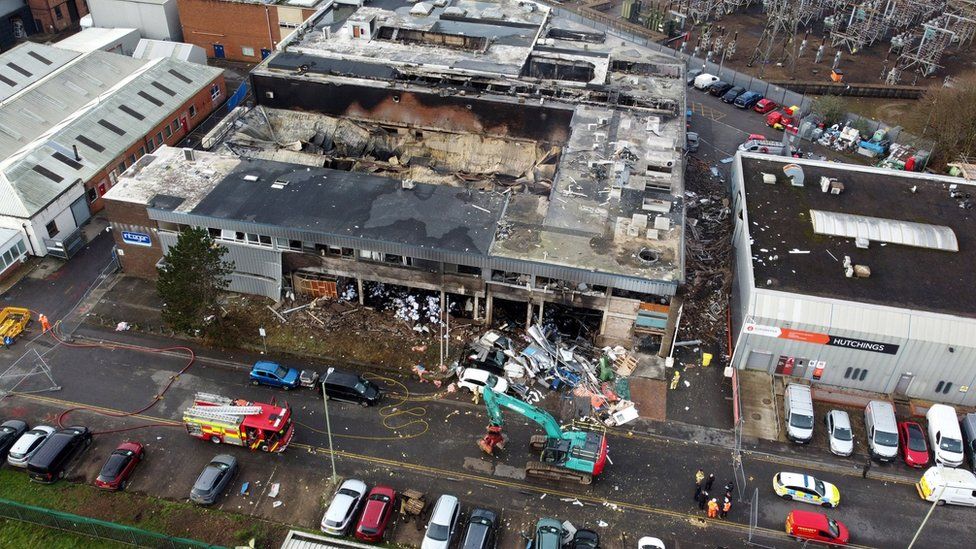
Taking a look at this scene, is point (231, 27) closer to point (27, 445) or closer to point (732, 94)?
point (732, 94)

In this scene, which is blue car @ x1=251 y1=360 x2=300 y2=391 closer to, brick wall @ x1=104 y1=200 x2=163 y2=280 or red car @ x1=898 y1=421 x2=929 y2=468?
brick wall @ x1=104 y1=200 x2=163 y2=280

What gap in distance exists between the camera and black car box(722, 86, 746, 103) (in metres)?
75.4

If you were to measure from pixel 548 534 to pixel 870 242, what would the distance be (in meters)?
29.1

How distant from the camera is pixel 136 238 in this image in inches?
1901

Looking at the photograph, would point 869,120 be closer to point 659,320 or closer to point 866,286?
point 866,286

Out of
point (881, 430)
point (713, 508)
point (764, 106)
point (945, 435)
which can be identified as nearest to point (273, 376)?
point (713, 508)

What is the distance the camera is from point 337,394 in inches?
1630

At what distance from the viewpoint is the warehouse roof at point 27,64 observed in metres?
63.2

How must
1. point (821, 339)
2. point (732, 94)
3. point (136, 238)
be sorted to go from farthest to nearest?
1. point (732, 94)
2. point (136, 238)
3. point (821, 339)

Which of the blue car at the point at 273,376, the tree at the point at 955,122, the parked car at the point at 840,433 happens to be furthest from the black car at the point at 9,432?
the tree at the point at 955,122

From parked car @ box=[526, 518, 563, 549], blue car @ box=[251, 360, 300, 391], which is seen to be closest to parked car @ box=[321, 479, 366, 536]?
blue car @ box=[251, 360, 300, 391]

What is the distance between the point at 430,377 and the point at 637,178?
2021 centimetres

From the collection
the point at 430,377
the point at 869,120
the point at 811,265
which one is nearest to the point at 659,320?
the point at 811,265

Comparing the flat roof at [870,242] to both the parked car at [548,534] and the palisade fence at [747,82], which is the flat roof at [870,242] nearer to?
the palisade fence at [747,82]
